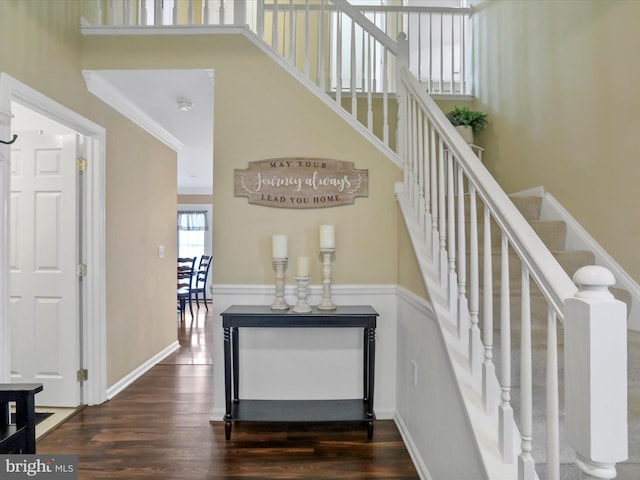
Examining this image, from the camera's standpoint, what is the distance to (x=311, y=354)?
2.73m

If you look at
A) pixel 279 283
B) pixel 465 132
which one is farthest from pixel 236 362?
pixel 465 132

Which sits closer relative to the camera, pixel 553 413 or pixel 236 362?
pixel 553 413

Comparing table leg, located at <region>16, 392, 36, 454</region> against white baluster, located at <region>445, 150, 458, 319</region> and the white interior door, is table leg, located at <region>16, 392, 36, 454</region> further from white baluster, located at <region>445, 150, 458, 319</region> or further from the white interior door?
white baluster, located at <region>445, 150, 458, 319</region>

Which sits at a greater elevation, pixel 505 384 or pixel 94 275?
pixel 94 275

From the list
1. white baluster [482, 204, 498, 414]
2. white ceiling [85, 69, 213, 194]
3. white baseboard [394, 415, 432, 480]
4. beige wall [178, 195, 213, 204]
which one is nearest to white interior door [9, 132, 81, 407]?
white ceiling [85, 69, 213, 194]

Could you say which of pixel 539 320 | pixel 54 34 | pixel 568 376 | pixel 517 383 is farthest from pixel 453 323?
pixel 54 34

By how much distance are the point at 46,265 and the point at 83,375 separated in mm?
836

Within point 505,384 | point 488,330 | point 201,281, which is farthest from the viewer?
point 201,281

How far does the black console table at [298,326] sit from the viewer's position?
2.42 m

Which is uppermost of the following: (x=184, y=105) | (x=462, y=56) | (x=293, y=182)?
(x=462, y=56)

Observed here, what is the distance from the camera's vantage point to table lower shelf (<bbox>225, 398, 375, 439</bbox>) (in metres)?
2.43

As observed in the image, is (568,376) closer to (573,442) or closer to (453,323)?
(573,442)

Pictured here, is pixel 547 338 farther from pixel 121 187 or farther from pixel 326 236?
pixel 121 187

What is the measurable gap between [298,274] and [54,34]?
206 centimetres
